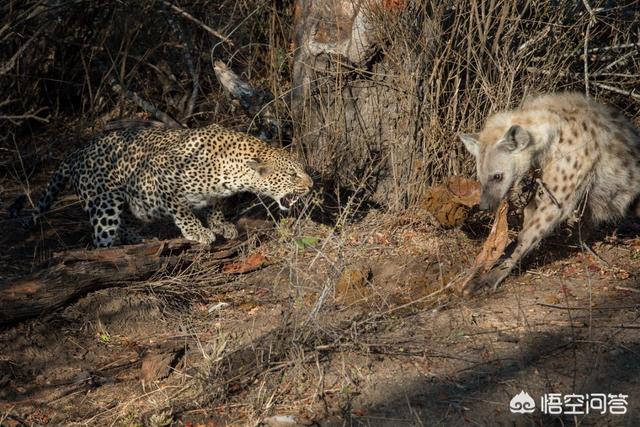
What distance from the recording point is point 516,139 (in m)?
7.31

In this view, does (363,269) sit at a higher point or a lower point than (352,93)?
lower

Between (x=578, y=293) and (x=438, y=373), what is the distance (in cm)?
184

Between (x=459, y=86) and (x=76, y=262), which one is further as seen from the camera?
(x=459, y=86)

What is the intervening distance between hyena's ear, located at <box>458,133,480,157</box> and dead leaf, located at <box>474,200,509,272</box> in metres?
0.62

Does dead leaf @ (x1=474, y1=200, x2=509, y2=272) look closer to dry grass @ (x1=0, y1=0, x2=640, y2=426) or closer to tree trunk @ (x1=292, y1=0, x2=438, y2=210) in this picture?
dry grass @ (x1=0, y1=0, x2=640, y2=426)

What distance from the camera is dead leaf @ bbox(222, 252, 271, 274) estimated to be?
26.9 feet

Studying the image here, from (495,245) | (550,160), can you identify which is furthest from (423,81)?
(495,245)

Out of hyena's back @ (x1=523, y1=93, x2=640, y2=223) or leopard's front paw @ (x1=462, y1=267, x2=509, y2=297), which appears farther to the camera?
hyena's back @ (x1=523, y1=93, x2=640, y2=223)

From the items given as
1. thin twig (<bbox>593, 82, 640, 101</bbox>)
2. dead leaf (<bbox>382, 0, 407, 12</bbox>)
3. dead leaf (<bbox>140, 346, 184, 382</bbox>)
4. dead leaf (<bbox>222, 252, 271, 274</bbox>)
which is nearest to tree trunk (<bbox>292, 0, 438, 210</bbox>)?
dead leaf (<bbox>382, 0, 407, 12</bbox>)

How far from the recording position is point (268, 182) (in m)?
8.55

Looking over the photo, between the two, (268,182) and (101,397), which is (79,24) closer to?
(268,182)

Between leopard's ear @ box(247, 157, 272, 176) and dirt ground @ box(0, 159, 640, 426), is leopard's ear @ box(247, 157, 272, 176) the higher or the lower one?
the higher one

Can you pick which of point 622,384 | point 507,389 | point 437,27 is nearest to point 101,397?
point 507,389

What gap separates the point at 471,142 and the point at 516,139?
480 mm
